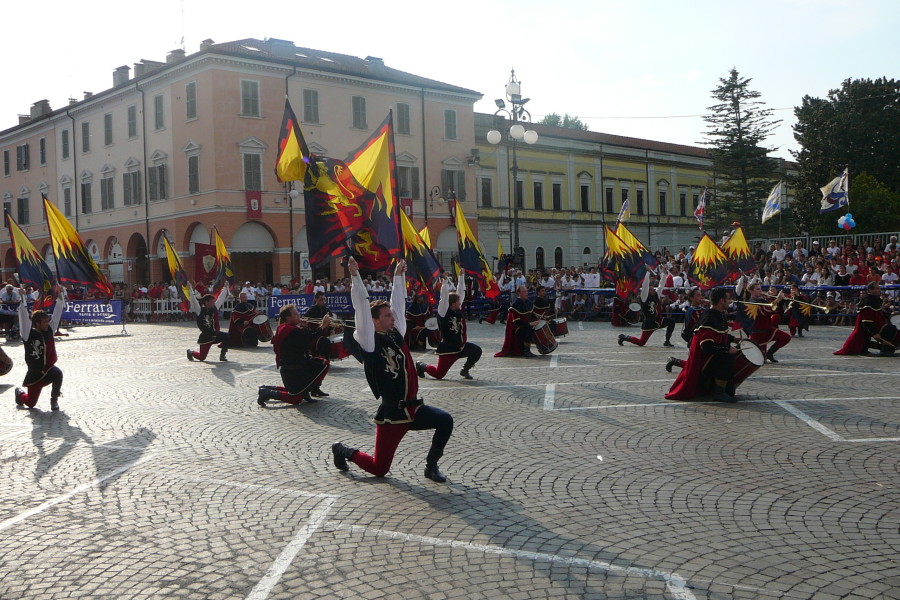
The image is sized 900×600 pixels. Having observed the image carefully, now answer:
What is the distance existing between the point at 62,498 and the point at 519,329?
11.5 metres

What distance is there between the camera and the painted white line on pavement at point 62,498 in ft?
21.1

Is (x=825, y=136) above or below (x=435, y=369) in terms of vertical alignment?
above

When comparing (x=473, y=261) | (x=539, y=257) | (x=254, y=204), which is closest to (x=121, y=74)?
(x=254, y=204)

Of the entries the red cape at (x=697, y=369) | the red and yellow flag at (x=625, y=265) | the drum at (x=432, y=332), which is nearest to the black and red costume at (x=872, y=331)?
the red cape at (x=697, y=369)

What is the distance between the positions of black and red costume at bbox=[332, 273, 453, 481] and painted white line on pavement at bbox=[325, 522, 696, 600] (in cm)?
130

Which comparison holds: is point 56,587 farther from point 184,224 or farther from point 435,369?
point 184,224

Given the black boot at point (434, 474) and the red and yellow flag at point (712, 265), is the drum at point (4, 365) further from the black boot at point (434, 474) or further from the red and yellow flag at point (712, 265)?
the red and yellow flag at point (712, 265)

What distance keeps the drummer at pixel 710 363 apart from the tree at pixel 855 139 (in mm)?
46003

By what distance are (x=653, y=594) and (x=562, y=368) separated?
1070 centimetres

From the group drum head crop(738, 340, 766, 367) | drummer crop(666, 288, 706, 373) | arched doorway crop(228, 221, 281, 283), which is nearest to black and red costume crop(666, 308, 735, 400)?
drum head crop(738, 340, 766, 367)

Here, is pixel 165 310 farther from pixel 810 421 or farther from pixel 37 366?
pixel 810 421

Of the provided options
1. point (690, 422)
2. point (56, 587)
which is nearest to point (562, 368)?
point (690, 422)

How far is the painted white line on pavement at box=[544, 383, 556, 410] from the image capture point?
11102mm

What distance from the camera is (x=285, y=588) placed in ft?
16.2
